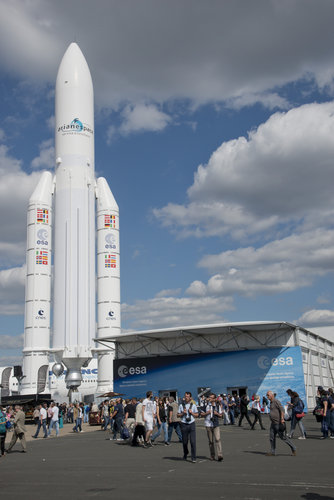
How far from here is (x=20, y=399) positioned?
39.3 meters

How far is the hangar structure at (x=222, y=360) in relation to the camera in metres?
34.3

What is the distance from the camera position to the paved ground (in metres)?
8.30

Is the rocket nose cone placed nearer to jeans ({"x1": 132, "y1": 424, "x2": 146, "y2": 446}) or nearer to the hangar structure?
the hangar structure

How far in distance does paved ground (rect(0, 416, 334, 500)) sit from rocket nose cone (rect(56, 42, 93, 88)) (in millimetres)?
39760

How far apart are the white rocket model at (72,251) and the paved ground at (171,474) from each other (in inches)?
1191

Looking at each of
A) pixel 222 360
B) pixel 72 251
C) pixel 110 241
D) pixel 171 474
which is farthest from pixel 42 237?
pixel 171 474

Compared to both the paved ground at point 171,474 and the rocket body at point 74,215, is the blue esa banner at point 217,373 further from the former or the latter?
the paved ground at point 171,474

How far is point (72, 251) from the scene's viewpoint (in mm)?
45906

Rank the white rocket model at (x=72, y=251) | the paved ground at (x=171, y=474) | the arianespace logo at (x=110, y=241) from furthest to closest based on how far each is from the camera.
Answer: the arianespace logo at (x=110, y=241)
the white rocket model at (x=72, y=251)
the paved ground at (x=171, y=474)

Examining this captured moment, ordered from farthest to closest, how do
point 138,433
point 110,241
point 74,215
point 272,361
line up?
point 110,241 → point 74,215 → point 272,361 → point 138,433

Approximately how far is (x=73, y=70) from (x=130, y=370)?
2818cm

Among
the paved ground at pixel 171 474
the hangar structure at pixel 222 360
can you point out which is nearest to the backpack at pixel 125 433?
the paved ground at pixel 171 474

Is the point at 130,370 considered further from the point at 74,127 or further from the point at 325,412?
the point at 325,412

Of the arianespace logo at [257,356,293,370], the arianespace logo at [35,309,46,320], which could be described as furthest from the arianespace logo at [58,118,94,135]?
the arianespace logo at [257,356,293,370]
